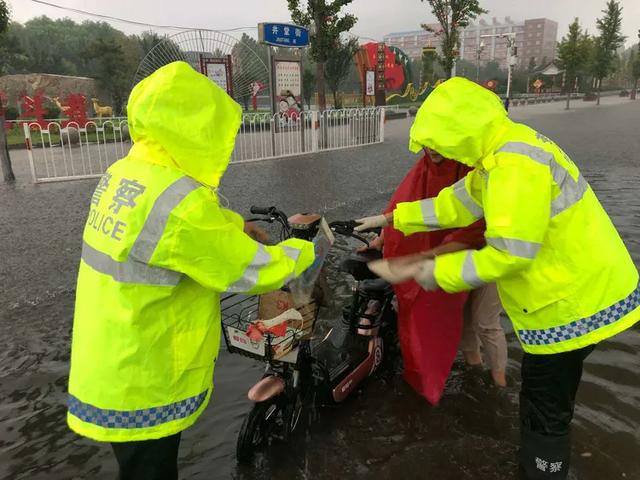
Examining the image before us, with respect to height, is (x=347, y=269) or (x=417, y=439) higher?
(x=347, y=269)

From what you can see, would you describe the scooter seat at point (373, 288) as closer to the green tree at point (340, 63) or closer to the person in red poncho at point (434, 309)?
the person in red poncho at point (434, 309)

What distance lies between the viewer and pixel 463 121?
205cm

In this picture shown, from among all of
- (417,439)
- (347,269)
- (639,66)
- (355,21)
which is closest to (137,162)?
(347,269)

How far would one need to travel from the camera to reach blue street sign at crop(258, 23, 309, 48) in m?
12.2

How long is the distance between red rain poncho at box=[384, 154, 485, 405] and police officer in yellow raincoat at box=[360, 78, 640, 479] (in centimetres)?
84

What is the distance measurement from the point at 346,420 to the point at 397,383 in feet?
1.76

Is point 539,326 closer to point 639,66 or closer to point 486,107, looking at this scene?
point 486,107

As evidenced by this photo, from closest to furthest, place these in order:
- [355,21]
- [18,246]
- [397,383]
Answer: [397,383] → [18,246] → [355,21]

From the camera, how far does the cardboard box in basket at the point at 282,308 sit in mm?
2709

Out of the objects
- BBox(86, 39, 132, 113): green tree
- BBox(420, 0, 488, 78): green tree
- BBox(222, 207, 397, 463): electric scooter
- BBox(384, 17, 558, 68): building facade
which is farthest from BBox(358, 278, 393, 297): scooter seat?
BBox(384, 17, 558, 68): building facade

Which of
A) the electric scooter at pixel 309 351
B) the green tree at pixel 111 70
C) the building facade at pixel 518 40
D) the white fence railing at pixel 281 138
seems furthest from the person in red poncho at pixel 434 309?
the building facade at pixel 518 40

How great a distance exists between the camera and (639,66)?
45.5 m

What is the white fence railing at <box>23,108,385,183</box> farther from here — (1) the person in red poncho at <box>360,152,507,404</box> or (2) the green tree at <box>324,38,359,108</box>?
(2) the green tree at <box>324,38,359,108</box>

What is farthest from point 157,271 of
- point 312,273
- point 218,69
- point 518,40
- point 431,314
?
point 518,40
